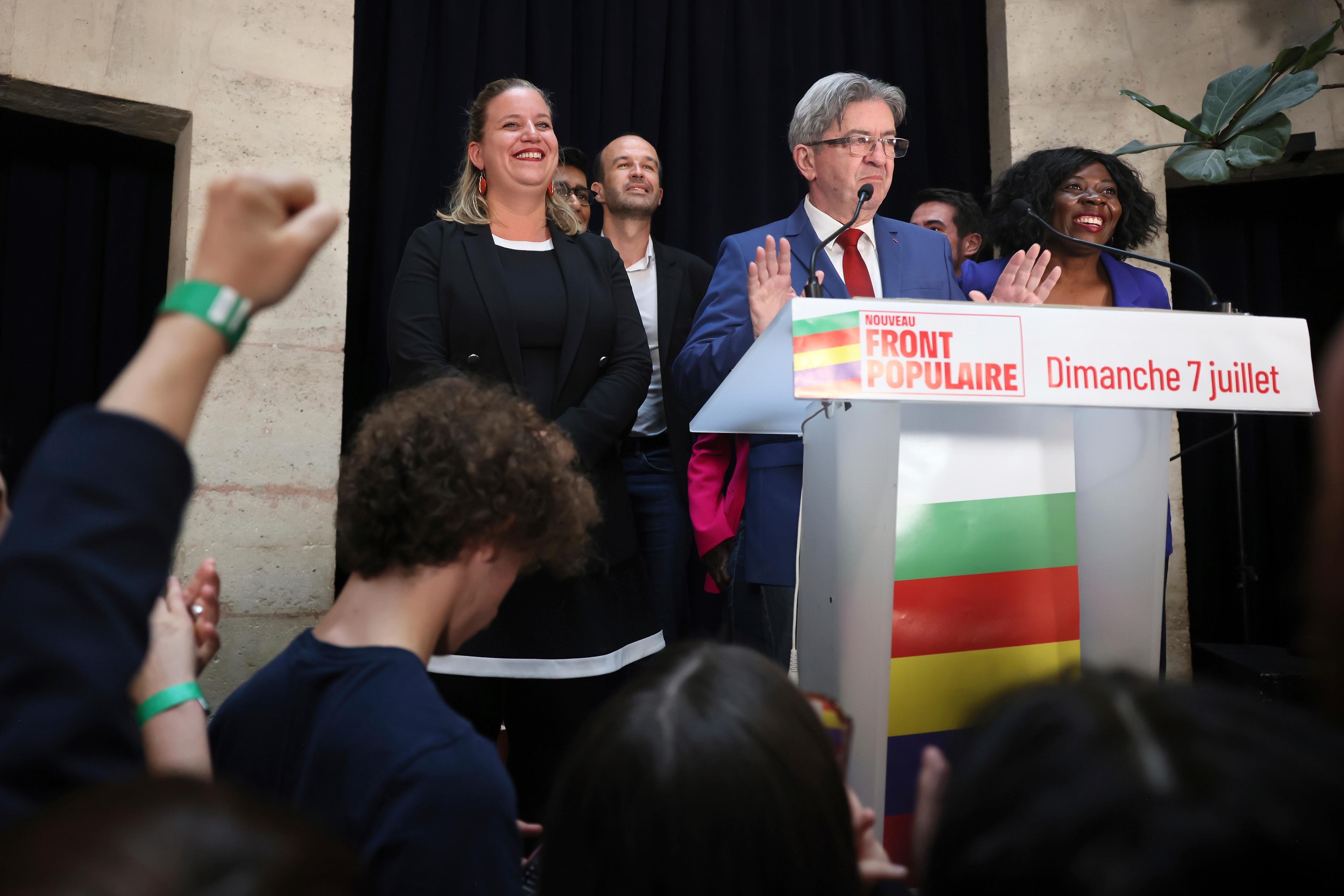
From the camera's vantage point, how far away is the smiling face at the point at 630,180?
330 centimetres

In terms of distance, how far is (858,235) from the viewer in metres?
2.29

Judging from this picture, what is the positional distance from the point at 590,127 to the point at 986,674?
3.07 metres

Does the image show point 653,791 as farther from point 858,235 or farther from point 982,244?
point 982,244

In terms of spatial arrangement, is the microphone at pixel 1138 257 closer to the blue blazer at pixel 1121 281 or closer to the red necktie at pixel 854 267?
the red necktie at pixel 854 267

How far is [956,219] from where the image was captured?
3.74 metres

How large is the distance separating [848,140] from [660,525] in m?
1.04

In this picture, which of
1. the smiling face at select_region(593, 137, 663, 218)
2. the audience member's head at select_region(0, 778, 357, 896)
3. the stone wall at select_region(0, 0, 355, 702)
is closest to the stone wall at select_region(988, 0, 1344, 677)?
the smiling face at select_region(593, 137, 663, 218)

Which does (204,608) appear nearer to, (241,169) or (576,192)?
(241,169)

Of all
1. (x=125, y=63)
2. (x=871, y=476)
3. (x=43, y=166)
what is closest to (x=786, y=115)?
(x=125, y=63)

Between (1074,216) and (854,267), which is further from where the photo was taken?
(1074,216)

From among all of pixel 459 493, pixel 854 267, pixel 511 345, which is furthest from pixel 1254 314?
pixel 459 493

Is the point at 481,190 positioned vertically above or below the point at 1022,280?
above

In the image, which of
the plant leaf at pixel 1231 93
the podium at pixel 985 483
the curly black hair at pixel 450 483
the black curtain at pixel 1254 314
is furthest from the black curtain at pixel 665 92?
the podium at pixel 985 483

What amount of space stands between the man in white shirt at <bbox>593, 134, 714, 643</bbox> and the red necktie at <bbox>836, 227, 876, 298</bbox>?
61 cm
